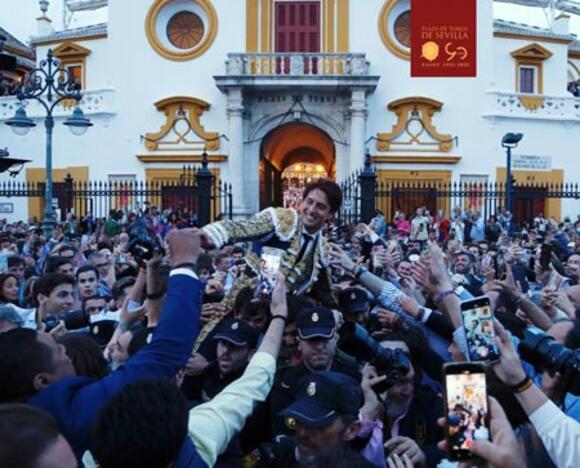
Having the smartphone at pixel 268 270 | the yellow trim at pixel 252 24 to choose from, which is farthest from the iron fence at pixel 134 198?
the smartphone at pixel 268 270

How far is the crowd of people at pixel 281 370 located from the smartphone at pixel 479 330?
0.5 inches

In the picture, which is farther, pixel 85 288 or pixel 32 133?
pixel 32 133

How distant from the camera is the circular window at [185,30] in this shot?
97.7 ft

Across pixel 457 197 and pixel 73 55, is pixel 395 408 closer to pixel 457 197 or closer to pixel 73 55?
pixel 457 197

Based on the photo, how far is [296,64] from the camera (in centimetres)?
2806

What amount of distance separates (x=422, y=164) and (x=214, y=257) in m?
19.7

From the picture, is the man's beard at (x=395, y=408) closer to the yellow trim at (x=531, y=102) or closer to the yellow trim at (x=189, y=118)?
the yellow trim at (x=189, y=118)

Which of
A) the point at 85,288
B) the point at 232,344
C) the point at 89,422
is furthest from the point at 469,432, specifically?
the point at 85,288

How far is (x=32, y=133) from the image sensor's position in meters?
31.0

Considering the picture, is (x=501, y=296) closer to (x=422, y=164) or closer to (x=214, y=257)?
(x=214, y=257)

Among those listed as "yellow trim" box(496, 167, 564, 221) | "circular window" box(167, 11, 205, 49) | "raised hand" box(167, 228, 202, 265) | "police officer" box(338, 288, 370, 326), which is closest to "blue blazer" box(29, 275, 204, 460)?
"raised hand" box(167, 228, 202, 265)

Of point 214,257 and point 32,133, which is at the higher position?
point 32,133

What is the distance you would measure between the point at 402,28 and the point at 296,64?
4.48 metres

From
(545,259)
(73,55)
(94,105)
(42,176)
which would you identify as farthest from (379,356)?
(73,55)
